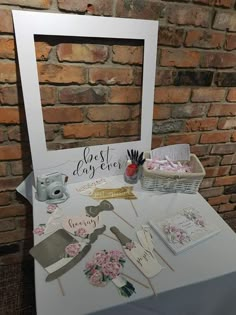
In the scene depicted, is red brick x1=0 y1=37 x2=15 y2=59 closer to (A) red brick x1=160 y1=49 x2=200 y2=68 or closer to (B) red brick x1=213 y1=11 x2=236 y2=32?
(A) red brick x1=160 y1=49 x2=200 y2=68

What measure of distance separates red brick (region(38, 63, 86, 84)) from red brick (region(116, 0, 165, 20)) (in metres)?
0.23

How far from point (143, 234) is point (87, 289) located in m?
0.24

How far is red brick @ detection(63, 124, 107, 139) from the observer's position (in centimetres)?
98

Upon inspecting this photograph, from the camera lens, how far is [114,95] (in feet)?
3.17

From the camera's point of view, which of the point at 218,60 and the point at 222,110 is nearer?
the point at 218,60

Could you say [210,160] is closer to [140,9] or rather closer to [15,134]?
[140,9]

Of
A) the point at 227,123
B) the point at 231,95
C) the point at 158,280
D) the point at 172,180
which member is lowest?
the point at 158,280

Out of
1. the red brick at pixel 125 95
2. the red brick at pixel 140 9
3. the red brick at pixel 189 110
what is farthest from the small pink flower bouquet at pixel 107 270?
the red brick at pixel 140 9

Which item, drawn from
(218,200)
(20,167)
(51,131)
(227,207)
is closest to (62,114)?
(51,131)

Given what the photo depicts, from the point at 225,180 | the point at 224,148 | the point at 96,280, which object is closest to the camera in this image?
the point at 96,280

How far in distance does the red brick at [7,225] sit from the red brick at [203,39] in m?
1.04

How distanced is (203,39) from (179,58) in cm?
11

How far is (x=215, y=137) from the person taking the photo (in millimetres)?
1250

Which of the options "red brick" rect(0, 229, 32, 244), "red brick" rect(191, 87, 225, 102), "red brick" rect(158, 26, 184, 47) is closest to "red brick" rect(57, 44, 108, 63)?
"red brick" rect(158, 26, 184, 47)
